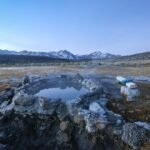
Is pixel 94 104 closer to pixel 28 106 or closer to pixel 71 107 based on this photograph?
pixel 71 107

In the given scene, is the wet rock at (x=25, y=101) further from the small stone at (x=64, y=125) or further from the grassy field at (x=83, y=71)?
the grassy field at (x=83, y=71)

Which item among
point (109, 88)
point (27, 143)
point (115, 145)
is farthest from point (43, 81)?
point (115, 145)

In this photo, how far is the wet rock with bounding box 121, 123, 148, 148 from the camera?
11.6 meters

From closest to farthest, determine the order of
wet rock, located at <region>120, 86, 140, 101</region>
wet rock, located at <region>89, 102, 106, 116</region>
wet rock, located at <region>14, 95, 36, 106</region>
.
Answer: wet rock, located at <region>89, 102, 106, 116</region>
wet rock, located at <region>14, 95, 36, 106</region>
wet rock, located at <region>120, 86, 140, 101</region>

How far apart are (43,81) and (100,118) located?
13.5 m

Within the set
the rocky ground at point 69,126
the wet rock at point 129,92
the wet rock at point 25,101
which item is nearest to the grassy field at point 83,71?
the wet rock at point 129,92

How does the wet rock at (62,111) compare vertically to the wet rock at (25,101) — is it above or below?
below

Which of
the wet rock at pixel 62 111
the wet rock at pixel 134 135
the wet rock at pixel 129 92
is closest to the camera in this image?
the wet rock at pixel 134 135

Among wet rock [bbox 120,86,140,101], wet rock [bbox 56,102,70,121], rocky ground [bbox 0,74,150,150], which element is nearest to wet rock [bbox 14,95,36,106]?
rocky ground [bbox 0,74,150,150]

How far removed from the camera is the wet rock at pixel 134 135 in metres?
11.6

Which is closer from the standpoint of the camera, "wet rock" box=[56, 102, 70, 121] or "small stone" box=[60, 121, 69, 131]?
"small stone" box=[60, 121, 69, 131]

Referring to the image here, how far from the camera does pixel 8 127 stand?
14.4 metres

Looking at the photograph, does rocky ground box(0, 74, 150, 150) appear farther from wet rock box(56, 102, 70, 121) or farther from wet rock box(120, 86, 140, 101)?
wet rock box(120, 86, 140, 101)

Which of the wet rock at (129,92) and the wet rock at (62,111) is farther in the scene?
the wet rock at (129,92)
